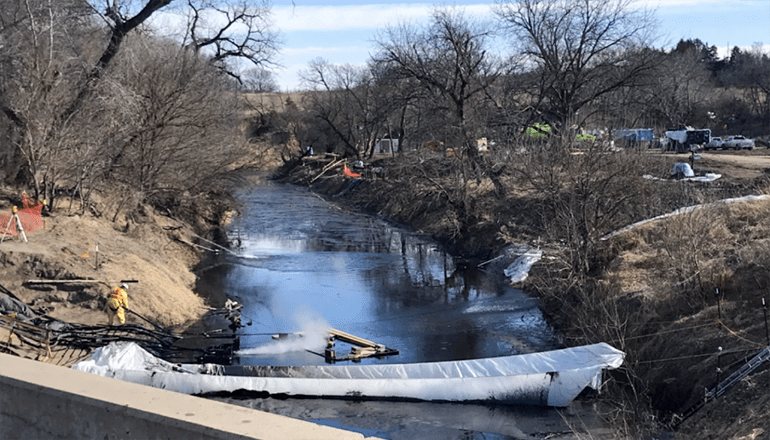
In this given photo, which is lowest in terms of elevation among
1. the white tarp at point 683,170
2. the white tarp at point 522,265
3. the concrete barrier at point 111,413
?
the white tarp at point 522,265

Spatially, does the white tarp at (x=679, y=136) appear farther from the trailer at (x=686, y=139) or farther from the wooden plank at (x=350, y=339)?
the wooden plank at (x=350, y=339)

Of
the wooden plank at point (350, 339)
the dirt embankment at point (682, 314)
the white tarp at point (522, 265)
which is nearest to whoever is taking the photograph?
the dirt embankment at point (682, 314)

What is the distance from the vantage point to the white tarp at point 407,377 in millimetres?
14578

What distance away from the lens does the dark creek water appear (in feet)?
45.9

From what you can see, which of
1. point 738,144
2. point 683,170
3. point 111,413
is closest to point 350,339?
point 111,413

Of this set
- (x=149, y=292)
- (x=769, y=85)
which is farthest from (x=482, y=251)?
(x=769, y=85)

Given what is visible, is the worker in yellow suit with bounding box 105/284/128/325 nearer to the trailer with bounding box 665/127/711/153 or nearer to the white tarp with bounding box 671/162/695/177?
the white tarp with bounding box 671/162/695/177

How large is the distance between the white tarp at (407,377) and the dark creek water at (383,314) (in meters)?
0.24

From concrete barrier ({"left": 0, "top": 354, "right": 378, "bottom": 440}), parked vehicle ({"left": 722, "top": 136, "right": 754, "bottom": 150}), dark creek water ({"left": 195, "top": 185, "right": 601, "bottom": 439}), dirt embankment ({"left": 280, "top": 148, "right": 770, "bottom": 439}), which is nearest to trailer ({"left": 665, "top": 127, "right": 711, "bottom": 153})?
parked vehicle ({"left": 722, "top": 136, "right": 754, "bottom": 150})

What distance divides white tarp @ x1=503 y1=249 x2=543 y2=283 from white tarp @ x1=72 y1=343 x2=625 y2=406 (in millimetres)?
9910

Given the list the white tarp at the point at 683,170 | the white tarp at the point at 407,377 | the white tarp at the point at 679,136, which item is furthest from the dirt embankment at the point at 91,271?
the white tarp at the point at 679,136

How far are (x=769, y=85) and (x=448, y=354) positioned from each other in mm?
62158

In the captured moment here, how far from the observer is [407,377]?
15219 millimetres

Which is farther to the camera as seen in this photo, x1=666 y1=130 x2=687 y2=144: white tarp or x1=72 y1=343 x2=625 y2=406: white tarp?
x1=666 y1=130 x2=687 y2=144: white tarp
